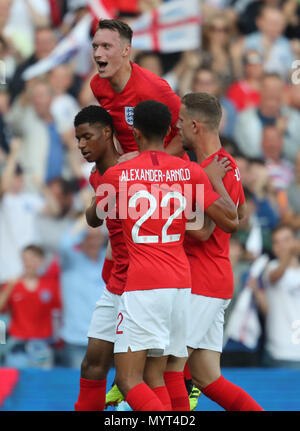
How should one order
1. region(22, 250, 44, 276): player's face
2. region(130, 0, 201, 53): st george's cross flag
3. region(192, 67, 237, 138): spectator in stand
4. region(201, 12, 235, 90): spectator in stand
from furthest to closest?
region(201, 12, 235, 90): spectator in stand
region(130, 0, 201, 53): st george's cross flag
region(192, 67, 237, 138): spectator in stand
region(22, 250, 44, 276): player's face

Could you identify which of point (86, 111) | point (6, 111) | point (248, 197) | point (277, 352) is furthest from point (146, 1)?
point (86, 111)

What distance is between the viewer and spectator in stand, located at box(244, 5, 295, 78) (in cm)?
1016

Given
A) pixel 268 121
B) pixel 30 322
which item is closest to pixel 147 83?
pixel 30 322

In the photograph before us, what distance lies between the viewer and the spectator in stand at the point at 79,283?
8156 millimetres

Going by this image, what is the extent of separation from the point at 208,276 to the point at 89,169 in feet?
12.8

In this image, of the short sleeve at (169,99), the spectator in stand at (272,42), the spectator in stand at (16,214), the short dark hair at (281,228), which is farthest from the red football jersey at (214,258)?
the spectator in stand at (272,42)

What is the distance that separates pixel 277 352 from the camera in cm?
814

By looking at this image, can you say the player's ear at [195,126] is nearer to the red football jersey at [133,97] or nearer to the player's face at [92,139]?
the red football jersey at [133,97]

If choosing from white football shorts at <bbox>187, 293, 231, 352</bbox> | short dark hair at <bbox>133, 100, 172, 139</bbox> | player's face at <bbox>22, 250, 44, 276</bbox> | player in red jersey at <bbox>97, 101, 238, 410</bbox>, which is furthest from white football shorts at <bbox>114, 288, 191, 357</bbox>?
player's face at <bbox>22, 250, 44, 276</bbox>

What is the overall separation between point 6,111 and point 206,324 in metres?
4.72

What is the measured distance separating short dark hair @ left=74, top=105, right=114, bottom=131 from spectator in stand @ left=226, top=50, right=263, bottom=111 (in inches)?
176

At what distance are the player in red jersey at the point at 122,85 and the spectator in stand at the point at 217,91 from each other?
3987 millimetres

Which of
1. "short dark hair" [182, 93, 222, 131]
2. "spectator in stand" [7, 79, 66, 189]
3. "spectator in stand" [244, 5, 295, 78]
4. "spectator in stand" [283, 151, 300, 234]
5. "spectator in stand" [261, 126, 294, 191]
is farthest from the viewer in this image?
"spectator in stand" [244, 5, 295, 78]

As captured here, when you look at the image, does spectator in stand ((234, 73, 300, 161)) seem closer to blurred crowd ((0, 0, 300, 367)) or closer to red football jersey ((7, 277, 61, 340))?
blurred crowd ((0, 0, 300, 367))
